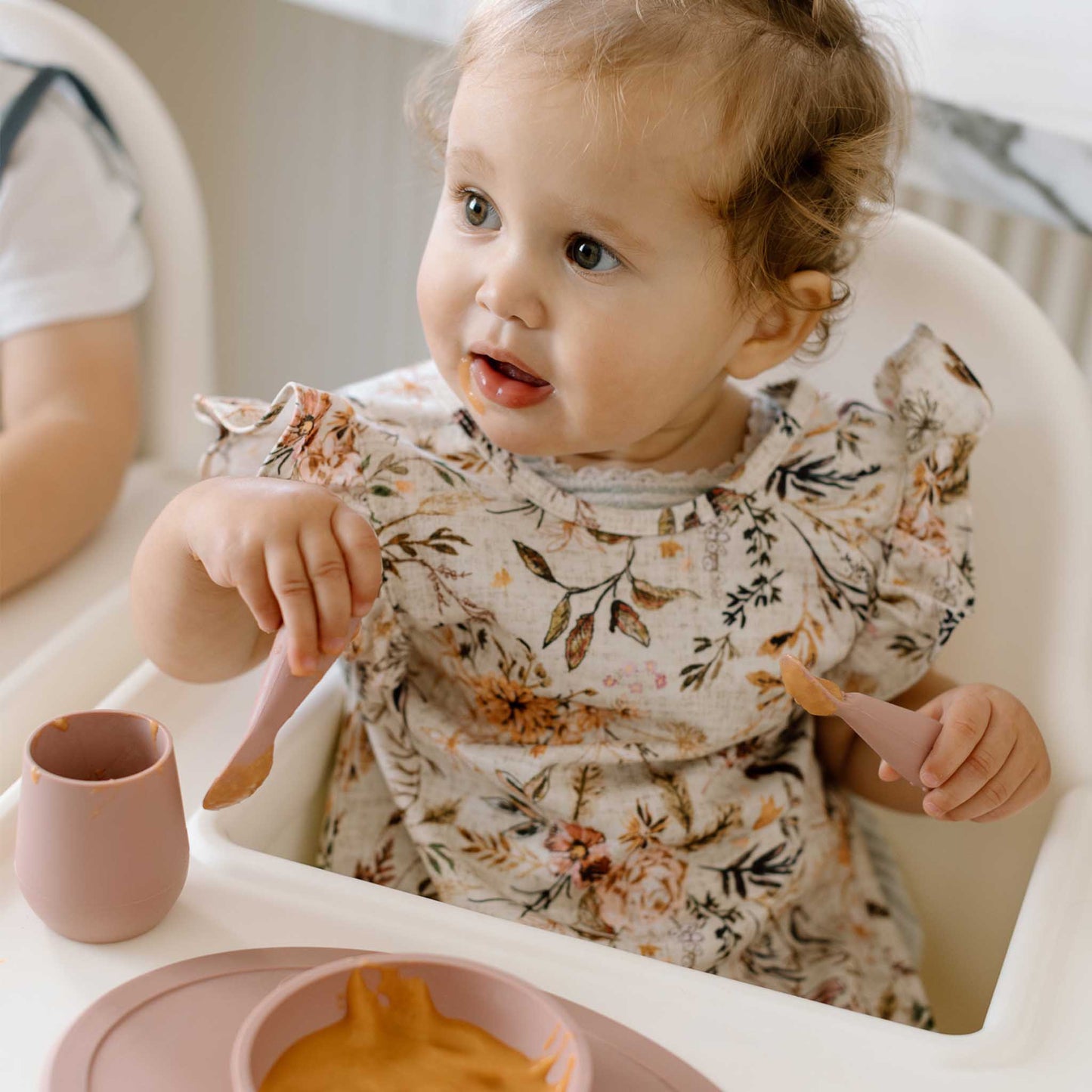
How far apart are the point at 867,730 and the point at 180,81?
1.30 m

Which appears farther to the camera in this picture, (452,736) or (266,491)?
(452,736)

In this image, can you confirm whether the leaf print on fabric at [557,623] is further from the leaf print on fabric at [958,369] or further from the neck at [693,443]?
the leaf print on fabric at [958,369]

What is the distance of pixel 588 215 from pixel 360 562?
0.21 metres

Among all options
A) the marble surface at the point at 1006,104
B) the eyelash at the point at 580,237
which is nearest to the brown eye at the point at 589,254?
the eyelash at the point at 580,237

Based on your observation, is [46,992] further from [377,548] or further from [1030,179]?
[1030,179]

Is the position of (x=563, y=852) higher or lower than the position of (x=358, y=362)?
higher

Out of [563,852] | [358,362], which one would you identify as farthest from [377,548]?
[358,362]

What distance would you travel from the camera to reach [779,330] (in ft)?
2.55

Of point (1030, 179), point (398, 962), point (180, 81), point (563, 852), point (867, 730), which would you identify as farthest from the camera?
point (180, 81)

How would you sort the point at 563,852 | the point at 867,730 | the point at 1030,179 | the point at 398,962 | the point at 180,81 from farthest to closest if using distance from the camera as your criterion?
the point at 180,81 < the point at 1030,179 < the point at 563,852 < the point at 867,730 < the point at 398,962

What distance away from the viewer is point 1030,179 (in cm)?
106

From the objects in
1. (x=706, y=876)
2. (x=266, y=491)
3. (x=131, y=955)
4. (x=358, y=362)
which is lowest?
(x=358, y=362)

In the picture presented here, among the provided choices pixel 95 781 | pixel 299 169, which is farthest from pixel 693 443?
pixel 299 169

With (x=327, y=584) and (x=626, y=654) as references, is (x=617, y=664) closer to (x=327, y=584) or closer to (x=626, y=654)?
(x=626, y=654)
